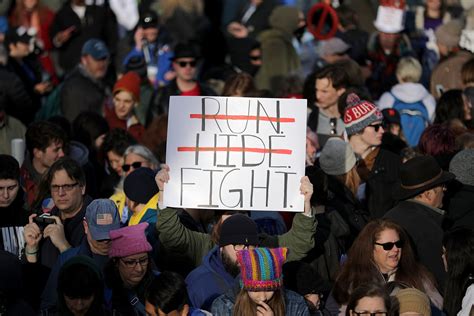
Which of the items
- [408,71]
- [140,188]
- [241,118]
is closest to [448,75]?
[408,71]

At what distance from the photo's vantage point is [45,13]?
1912cm

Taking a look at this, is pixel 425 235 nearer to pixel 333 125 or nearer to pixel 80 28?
pixel 333 125

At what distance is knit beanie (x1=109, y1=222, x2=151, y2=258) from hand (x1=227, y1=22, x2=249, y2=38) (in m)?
8.44

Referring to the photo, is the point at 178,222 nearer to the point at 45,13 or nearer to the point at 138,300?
the point at 138,300

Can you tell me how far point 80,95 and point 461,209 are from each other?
5.57 metres

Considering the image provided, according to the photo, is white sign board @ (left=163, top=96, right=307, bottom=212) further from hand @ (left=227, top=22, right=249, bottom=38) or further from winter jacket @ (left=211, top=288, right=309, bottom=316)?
hand @ (left=227, top=22, right=249, bottom=38)

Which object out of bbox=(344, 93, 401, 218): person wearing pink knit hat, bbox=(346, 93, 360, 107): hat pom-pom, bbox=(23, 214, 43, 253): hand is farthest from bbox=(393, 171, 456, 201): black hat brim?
bbox=(23, 214, 43, 253): hand

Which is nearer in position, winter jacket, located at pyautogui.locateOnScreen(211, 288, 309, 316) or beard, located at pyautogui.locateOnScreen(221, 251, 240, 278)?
winter jacket, located at pyautogui.locateOnScreen(211, 288, 309, 316)

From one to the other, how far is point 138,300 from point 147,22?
7910 mm

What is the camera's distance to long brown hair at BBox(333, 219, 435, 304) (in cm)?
997

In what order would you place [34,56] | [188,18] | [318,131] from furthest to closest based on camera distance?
[188,18]
[34,56]
[318,131]

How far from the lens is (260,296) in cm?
909

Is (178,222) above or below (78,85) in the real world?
below

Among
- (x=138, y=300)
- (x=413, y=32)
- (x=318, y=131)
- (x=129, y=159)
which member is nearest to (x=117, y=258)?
(x=138, y=300)
